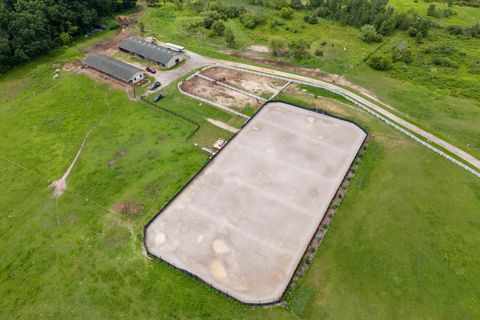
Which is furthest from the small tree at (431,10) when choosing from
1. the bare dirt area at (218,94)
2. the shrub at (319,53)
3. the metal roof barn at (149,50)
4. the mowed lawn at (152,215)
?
the metal roof barn at (149,50)

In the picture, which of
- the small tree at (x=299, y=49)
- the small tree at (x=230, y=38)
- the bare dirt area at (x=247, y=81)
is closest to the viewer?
the bare dirt area at (x=247, y=81)

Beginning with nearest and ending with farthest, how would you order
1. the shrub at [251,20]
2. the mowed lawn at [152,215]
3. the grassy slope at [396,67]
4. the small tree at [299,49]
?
the mowed lawn at [152,215]
the grassy slope at [396,67]
the small tree at [299,49]
the shrub at [251,20]

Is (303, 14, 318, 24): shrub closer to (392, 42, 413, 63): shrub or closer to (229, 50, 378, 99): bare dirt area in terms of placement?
(392, 42, 413, 63): shrub

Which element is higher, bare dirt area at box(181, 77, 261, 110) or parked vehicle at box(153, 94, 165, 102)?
bare dirt area at box(181, 77, 261, 110)

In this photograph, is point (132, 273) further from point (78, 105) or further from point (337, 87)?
point (337, 87)

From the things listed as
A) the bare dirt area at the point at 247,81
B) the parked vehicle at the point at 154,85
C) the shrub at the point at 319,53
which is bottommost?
the parked vehicle at the point at 154,85

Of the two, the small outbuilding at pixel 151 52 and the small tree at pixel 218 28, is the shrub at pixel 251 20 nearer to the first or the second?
the small tree at pixel 218 28

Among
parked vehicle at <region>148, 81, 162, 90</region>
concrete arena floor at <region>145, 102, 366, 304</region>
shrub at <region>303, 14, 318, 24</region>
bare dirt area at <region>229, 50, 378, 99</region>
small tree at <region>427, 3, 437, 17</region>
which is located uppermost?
small tree at <region>427, 3, 437, 17</region>

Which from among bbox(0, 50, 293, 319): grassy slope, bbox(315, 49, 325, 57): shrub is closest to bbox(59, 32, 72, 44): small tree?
bbox(0, 50, 293, 319): grassy slope
